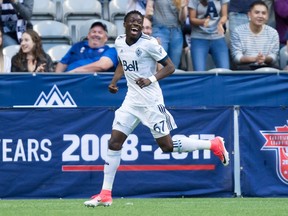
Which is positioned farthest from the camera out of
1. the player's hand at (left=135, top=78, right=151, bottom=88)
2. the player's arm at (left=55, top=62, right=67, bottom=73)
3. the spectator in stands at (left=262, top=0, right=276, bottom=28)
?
the spectator in stands at (left=262, top=0, right=276, bottom=28)

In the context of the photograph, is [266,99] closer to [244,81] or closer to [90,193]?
[244,81]

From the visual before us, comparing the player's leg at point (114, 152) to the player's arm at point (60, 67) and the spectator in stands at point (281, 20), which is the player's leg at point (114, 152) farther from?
the spectator in stands at point (281, 20)

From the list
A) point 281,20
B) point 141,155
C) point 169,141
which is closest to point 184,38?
point 281,20

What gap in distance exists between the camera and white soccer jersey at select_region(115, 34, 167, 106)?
1065 centimetres

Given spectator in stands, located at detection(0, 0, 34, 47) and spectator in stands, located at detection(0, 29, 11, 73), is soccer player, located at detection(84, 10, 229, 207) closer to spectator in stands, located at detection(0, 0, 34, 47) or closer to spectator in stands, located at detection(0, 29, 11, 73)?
spectator in stands, located at detection(0, 29, 11, 73)

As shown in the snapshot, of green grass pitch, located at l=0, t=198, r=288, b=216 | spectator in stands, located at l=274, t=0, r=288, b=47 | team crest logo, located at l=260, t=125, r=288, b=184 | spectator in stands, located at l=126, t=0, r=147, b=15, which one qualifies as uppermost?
spectator in stands, located at l=126, t=0, r=147, b=15

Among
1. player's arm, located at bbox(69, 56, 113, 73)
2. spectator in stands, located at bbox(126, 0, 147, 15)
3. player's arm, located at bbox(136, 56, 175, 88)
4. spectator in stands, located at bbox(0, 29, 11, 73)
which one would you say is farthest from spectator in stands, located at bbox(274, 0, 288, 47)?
player's arm, located at bbox(136, 56, 175, 88)

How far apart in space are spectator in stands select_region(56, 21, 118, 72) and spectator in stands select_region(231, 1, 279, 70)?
1878mm

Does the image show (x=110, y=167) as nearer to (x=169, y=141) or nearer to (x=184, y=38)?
(x=169, y=141)

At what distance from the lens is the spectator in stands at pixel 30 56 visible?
539 inches

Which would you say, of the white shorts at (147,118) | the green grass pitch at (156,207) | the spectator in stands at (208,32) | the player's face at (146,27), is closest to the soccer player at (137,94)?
the white shorts at (147,118)

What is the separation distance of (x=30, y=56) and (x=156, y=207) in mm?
3962

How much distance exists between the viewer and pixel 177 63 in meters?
14.6

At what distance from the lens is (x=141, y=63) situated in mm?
10727
